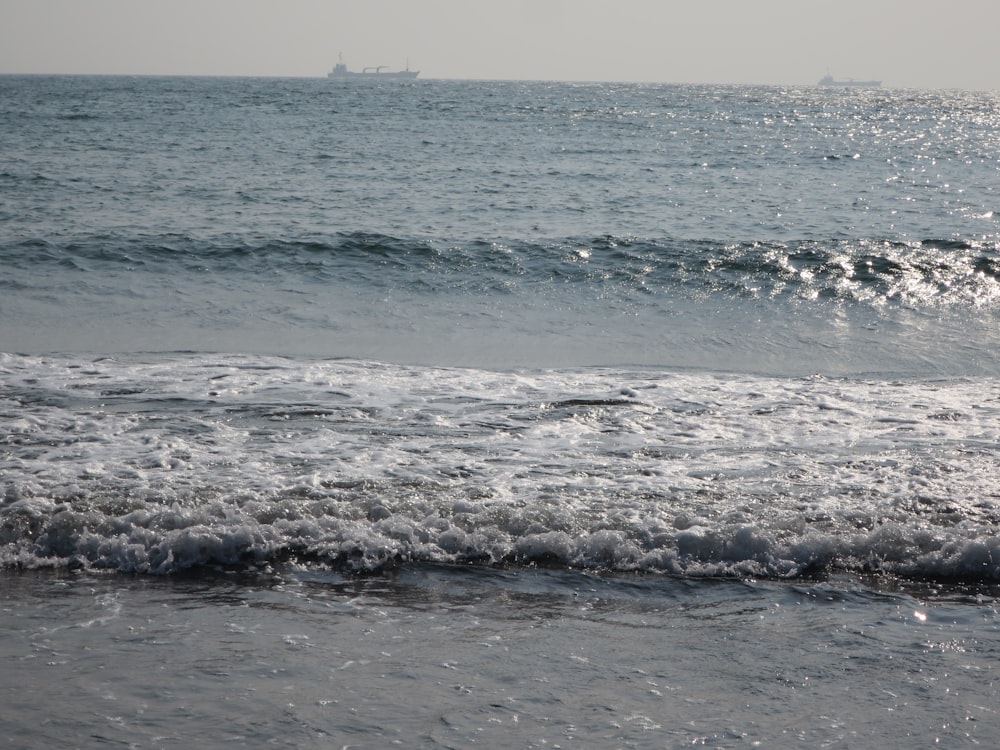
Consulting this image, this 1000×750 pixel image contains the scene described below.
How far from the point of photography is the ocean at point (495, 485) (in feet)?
12.1

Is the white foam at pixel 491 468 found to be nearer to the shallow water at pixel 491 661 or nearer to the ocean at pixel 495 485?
the ocean at pixel 495 485

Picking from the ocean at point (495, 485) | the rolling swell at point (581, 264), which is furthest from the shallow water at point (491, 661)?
the rolling swell at point (581, 264)

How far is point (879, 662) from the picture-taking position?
3969 mm

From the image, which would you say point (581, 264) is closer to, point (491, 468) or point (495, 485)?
point (491, 468)

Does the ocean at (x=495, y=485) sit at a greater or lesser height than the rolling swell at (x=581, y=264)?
lesser

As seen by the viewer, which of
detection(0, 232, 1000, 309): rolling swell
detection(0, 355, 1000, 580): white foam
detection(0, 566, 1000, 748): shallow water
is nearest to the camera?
detection(0, 566, 1000, 748): shallow water

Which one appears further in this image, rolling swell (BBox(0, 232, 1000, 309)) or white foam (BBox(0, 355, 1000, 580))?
rolling swell (BBox(0, 232, 1000, 309))

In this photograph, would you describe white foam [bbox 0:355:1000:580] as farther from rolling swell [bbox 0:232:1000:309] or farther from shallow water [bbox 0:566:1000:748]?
rolling swell [bbox 0:232:1000:309]

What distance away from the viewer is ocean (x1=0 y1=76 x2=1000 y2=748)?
3.68 meters

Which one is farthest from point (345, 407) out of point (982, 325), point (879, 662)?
point (982, 325)

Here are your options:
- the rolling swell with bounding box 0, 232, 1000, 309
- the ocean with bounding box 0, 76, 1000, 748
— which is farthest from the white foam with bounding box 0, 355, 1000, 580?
the rolling swell with bounding box 0, 232, 1000, 309

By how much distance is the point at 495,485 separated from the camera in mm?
6105

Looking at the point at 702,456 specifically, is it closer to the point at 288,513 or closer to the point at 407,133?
the point at 288,513

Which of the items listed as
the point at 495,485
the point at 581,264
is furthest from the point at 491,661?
the point at 581,264
